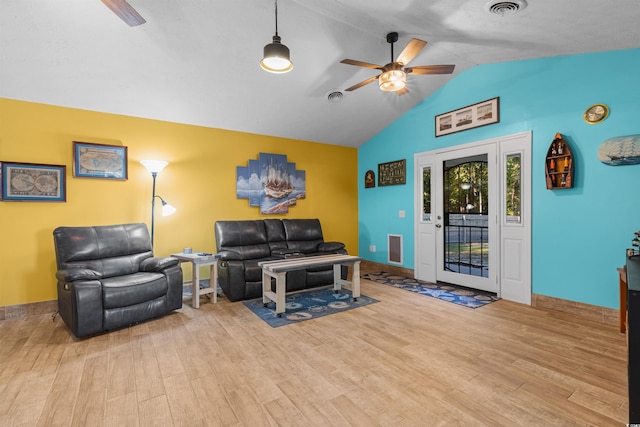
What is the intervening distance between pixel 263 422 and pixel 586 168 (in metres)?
4.00

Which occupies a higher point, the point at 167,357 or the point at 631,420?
the point at 631,420

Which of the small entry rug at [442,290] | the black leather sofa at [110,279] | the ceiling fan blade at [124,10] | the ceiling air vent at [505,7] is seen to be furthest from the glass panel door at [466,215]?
the ceiling fan blade at [124,10]

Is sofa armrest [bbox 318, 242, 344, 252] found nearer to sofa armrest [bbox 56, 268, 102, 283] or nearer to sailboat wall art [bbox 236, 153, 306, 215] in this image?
sailboat wall art [bbox 236, 153, 306, 215]

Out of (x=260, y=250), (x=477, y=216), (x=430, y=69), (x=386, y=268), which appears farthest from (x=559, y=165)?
(x=260, y=250)

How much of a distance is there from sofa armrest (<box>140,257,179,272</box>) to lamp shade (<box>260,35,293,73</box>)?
2.46m

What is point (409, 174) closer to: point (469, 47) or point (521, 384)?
point (469, 47)

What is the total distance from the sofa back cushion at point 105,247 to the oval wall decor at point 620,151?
212 inches

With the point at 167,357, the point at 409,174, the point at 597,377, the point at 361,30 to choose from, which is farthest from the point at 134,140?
the point at 597,377

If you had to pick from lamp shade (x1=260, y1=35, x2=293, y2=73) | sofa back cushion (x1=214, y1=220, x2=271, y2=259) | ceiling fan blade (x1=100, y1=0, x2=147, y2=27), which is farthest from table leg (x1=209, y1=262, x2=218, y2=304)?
ceiling fan blade (x1=100, y1=0, x2=147, y2=27)

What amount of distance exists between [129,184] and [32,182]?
0.97m

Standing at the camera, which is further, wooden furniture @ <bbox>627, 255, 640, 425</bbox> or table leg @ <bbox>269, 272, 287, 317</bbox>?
table leg @ <bbox>269, 272, 287, 317</bbox>

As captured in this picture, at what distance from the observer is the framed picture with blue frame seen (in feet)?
11.1

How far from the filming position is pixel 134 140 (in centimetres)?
412

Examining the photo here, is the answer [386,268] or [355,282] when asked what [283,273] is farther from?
[386,268]
